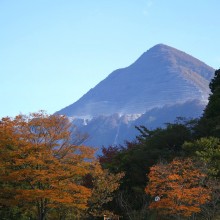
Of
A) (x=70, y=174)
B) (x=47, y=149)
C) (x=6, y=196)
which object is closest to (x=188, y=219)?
(x=70, y=174)

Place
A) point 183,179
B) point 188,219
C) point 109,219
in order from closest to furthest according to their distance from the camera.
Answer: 1. point 183,179
2. point 188,219
3. point 109,219

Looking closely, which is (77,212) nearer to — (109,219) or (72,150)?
(109,219)

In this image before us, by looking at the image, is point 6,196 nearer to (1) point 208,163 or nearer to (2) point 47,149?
(2) point 47,149

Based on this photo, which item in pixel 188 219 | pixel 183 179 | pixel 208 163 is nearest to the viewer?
pixel 183 179

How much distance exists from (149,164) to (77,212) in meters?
6.10

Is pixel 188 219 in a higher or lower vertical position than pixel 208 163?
lower

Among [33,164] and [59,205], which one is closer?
[33,164]

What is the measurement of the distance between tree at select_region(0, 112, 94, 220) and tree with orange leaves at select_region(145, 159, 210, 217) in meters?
3.77

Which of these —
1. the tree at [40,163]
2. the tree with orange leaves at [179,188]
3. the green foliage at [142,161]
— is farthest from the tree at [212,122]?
the tree at [40,163]

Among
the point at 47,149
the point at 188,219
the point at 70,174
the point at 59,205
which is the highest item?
the point at 47,149

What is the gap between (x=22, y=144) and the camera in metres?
21.8

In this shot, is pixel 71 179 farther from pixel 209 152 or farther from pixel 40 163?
pixel 209 152

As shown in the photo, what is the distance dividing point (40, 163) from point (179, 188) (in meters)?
6.76

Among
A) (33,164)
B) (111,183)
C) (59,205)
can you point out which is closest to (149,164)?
(111,183)
